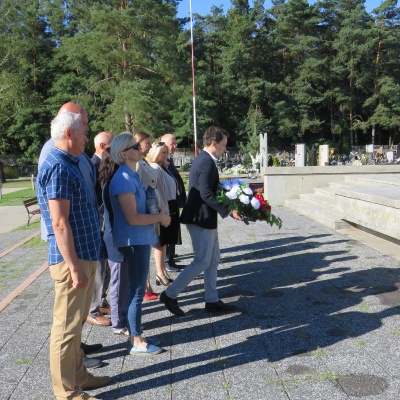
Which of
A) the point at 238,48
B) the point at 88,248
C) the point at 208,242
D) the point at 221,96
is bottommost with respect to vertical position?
the point at 208,242

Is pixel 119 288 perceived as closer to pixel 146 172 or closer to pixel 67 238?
pixel 146 172

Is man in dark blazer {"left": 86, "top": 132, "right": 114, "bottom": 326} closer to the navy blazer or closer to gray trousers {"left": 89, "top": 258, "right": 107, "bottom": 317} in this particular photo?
gray trousers {"left": 89, "top": 258, "right": 107, "bottom": 317}

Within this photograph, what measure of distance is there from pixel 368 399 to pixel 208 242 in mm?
1979

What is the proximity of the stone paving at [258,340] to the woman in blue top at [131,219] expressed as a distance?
23.4 inches

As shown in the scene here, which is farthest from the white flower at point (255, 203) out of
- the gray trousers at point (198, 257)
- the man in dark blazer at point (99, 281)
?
the man in dark blazer at point (99, 281)

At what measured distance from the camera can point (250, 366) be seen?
347cm

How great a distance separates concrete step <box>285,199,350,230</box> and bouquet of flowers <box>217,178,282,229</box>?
4.72m

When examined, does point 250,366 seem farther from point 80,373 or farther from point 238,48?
point 238,48

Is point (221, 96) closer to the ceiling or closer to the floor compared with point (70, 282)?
closer to the ceiling

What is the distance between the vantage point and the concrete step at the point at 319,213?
9.08 m

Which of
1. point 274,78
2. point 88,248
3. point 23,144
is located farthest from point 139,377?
point 274,78

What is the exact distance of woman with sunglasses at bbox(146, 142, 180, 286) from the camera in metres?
5.51

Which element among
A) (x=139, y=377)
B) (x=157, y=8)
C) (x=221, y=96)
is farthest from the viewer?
(x=221, y=96)

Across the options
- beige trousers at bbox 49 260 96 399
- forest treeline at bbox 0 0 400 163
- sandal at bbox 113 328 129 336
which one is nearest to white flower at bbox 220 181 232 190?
sandal at bbox 113 328 129 336
